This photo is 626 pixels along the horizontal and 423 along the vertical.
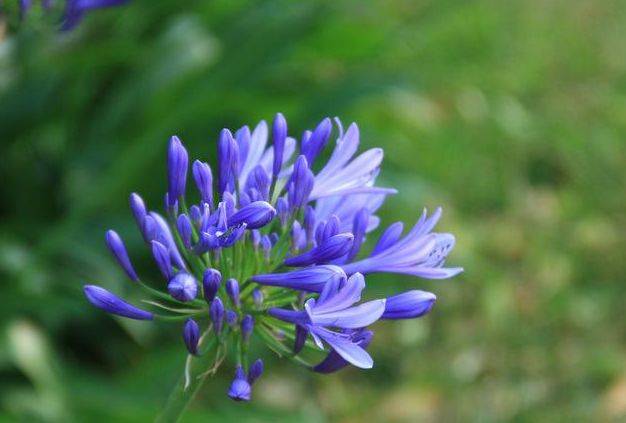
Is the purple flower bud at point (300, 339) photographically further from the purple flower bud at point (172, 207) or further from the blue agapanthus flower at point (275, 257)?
the purple flower bud at point (172, 207)

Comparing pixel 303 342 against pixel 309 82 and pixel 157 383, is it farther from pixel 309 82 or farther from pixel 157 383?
pixel 309 82

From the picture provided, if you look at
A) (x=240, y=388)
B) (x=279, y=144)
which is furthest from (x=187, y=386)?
(x=279, y=144)

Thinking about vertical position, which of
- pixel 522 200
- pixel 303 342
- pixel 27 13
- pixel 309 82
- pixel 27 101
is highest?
pixel 27 13

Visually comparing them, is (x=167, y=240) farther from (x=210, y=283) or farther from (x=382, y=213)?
(x=382, y=213)

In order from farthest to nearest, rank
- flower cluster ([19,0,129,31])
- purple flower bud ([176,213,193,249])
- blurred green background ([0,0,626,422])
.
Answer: blurred green background ([0,0,626,422]), flower cluster ([19,0,129,31]), purple flower bud ([176,213,193,249])

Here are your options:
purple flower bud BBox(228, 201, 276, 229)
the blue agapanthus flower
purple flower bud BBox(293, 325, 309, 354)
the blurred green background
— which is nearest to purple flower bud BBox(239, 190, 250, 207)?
the blue agapanthus flower

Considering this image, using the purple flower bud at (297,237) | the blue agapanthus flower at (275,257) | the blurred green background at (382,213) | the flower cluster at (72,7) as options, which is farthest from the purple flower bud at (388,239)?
the blurred green background at (382,213)

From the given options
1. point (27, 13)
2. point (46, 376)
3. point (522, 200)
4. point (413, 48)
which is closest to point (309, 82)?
point (413, 48)

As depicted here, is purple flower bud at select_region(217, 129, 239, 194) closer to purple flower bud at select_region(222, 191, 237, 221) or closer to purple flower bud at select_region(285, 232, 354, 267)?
purple flower bud at select_region(222, 191, 237, 221)
